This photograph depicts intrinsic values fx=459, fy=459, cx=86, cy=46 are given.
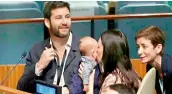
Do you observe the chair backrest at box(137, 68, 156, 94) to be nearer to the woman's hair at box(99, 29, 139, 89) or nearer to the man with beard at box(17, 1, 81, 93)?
the woman's hair at box(99, 29, 139, 89)

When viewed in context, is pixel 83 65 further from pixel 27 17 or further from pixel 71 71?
pixel 27 17

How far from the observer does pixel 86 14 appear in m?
3.91

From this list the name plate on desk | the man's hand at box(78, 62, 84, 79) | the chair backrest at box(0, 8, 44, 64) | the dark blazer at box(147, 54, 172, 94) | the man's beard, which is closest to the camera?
the name plate on desk

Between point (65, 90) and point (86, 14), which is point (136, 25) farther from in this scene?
point (65, 90)

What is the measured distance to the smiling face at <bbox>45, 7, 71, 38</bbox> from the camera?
2.84 m

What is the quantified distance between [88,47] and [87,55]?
0.05m

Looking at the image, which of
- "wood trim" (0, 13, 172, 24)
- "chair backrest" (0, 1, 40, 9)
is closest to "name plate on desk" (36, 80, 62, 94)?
"wood trim" (0, 13, 172, 24)

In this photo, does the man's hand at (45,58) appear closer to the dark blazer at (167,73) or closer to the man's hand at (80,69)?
the man's hand at (80,69)

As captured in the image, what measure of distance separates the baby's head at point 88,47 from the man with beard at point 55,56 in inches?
2.1

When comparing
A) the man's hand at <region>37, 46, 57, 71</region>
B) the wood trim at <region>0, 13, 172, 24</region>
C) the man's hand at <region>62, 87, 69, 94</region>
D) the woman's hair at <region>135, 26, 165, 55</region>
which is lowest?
the man's hand at <region>62, 87, 69, 94</region>

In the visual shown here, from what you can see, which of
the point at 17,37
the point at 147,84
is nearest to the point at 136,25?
the point at 17,37

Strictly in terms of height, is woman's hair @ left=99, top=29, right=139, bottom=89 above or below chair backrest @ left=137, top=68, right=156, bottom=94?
above

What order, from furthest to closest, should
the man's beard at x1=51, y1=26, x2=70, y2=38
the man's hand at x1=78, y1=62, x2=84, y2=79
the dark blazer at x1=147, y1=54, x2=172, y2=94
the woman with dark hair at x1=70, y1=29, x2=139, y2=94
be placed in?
the man's beard at x1=51, y1=26, x2=70, y2=38, the man's hand at x1=78, y1=62, x2=84, y2=79, the dark blazer at x1=147, y1=54, x2=172, y2=94, the woman with dark hair at x1=70, y1=29, x2=139, y2=94

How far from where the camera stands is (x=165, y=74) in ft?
8.54
